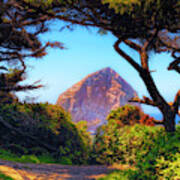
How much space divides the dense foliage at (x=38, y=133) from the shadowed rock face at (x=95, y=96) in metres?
40.4

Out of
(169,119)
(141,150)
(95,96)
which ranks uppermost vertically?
→ (95,96)

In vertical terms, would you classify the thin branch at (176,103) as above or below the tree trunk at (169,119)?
above

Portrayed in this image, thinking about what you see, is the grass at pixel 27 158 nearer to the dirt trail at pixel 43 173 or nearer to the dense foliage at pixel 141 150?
the dirt trail at pixel 43 173

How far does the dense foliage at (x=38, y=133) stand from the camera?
9.87m

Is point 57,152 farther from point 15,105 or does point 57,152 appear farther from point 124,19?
point 124,19

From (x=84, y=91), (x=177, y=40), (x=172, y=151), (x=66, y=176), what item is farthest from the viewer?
(x=84, y=91)

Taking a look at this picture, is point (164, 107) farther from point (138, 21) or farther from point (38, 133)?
point (38, 133)

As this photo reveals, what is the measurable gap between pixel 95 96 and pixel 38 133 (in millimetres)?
44994

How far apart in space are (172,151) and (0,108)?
7534 millimetres

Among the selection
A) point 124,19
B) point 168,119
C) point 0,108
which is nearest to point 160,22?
point 124,19

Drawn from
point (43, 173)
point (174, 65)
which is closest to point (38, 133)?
point (43, 173)

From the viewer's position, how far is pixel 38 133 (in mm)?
10148

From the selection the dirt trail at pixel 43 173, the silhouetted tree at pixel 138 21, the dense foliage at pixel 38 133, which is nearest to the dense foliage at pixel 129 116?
the dense foliage at pixel 38 133

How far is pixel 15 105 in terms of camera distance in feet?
34.1
